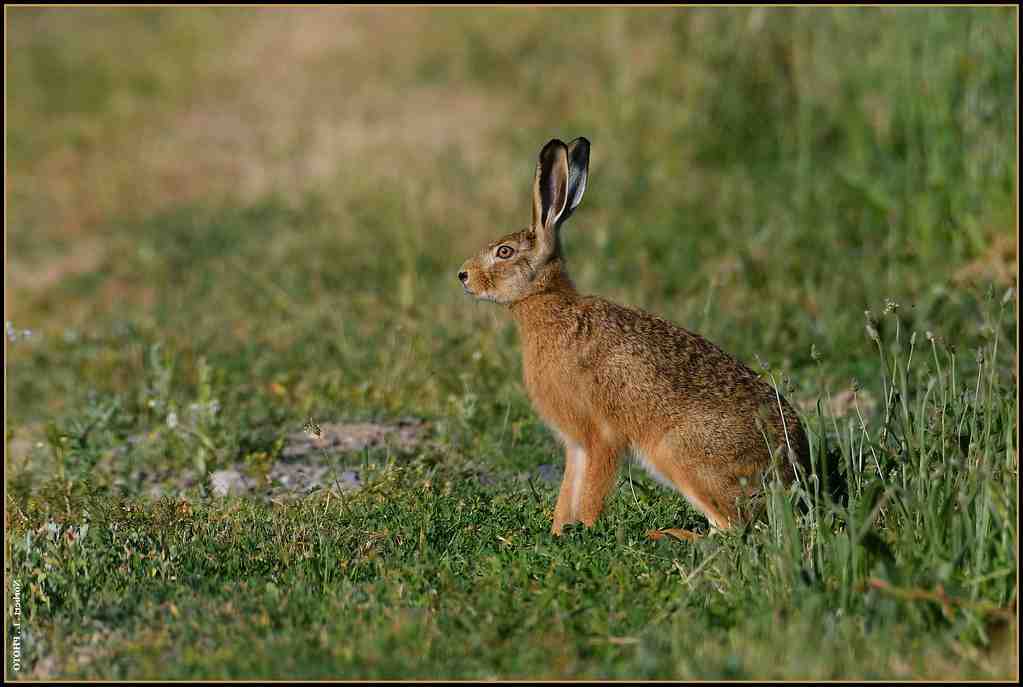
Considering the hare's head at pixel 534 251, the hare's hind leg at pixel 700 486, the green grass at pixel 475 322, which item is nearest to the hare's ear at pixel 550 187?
the hare's head at pixel 534 251

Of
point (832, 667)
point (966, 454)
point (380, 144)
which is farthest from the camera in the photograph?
point (380, 144)

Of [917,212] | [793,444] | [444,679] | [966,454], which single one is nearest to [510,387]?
[793,444]

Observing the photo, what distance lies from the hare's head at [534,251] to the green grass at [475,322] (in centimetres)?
80

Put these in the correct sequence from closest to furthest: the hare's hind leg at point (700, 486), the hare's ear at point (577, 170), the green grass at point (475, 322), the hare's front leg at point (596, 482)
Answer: the green grass at point (475, 322) < the hare's hind leg at point (700, 486) < the hare's front leg at point (596, 482) < the hare's ear at point (577, 170)

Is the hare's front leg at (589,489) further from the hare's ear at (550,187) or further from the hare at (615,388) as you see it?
the hare's ear at (550,187)

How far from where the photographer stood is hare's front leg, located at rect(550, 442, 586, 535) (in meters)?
5.30

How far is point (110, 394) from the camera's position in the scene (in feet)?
25.5

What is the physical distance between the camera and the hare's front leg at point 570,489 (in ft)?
17.4

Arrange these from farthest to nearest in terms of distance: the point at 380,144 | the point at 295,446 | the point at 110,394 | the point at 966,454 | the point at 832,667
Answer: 1. the point at 380,144
2. the point at 110,394
3. the point at 295,446
4. the point at 966,454
5. the point at 832,667

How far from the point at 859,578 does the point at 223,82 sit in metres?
11.3

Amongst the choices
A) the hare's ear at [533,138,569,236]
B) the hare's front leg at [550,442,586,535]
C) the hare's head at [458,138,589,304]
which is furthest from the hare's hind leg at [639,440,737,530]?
the hare's ear at [533,138,569,236]

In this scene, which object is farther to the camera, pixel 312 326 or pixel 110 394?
pixel 312 326

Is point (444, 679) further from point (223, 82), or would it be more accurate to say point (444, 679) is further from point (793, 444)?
point (223, 82)

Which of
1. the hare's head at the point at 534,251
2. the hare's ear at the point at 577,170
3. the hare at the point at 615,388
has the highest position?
the hare's ear at the point at 577,170
